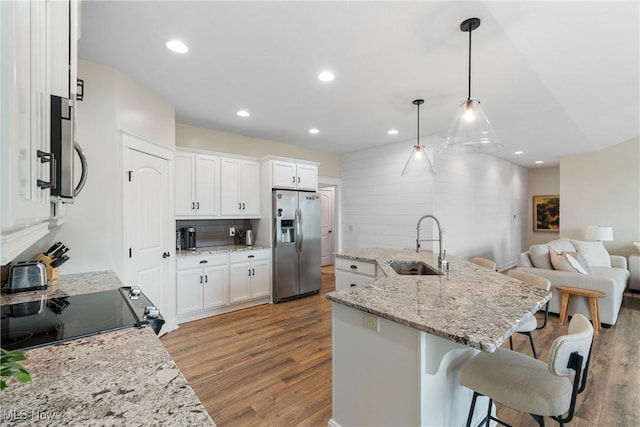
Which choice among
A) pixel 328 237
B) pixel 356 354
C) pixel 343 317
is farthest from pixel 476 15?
pixel 328 237

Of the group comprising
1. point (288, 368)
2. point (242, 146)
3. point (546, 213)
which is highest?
point (242, 146)

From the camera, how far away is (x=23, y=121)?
56 centimetres

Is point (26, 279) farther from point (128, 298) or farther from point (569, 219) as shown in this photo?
point (569, 219)

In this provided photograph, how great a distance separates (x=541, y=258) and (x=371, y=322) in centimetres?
376

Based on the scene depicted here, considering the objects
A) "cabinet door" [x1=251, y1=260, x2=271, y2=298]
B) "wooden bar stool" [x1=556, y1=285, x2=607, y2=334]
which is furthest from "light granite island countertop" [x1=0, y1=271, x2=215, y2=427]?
"wooden bar stool" [x1=556, y1=285, x2=607, y2=334]

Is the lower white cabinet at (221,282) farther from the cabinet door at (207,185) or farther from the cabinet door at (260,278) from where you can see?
the cabinet door at (207,185)

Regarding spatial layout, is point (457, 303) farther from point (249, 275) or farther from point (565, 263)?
point (565, 263)

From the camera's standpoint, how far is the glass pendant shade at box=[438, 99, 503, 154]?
197 centimetres

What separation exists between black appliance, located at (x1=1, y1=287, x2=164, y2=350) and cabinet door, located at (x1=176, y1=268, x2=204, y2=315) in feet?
6.10

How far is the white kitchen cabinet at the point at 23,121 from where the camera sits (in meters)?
0.47

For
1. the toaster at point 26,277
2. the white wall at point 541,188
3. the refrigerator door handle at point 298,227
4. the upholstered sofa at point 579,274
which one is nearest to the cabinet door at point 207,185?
the refrigerator door handle at point 298,227

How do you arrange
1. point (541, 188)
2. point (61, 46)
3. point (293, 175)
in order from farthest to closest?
1. point (541, 188)
2. point (293, 175)
3. point (61, 46)

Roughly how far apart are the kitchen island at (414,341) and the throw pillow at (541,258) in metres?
2.75

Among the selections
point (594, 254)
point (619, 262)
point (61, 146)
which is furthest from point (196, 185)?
point (619, 262)
